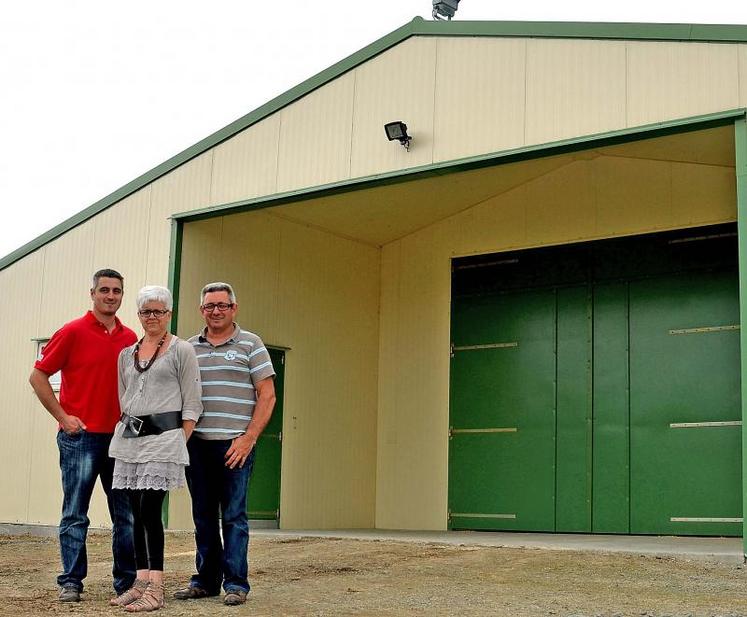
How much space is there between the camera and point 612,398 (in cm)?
976

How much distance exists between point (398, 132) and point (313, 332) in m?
3.33

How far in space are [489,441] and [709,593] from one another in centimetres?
509

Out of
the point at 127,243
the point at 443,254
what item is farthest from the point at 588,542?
the point at 127,243

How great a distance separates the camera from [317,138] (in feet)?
29.2

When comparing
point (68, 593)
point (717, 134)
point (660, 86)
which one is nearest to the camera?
point (68, 593)

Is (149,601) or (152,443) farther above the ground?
(152,443)

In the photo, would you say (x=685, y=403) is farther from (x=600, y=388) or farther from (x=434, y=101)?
(x=434, y=101)

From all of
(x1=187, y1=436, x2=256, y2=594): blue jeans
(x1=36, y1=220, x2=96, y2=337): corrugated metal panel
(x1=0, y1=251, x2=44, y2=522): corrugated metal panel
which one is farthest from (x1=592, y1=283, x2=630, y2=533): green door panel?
(x1=187, y1=436, x2=256, y2=594): blue jeans

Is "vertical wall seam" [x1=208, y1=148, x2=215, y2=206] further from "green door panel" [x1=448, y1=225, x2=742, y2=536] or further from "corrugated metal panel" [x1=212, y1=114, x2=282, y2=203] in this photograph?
"green door panel" [x1=448, y1=225, x2=742, y2=536]

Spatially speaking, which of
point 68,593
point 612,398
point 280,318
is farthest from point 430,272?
point 68,593

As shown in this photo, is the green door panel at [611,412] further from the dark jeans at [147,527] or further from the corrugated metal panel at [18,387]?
the dark jeans at [147,527]

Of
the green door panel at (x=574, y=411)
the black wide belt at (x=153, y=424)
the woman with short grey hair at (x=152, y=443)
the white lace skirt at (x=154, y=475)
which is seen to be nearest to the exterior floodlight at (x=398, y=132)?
the green door panel at (x=574, y=411)

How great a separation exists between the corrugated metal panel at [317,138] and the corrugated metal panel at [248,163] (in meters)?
0.05

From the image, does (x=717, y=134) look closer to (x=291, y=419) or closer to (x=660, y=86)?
(x=660, y=86)
